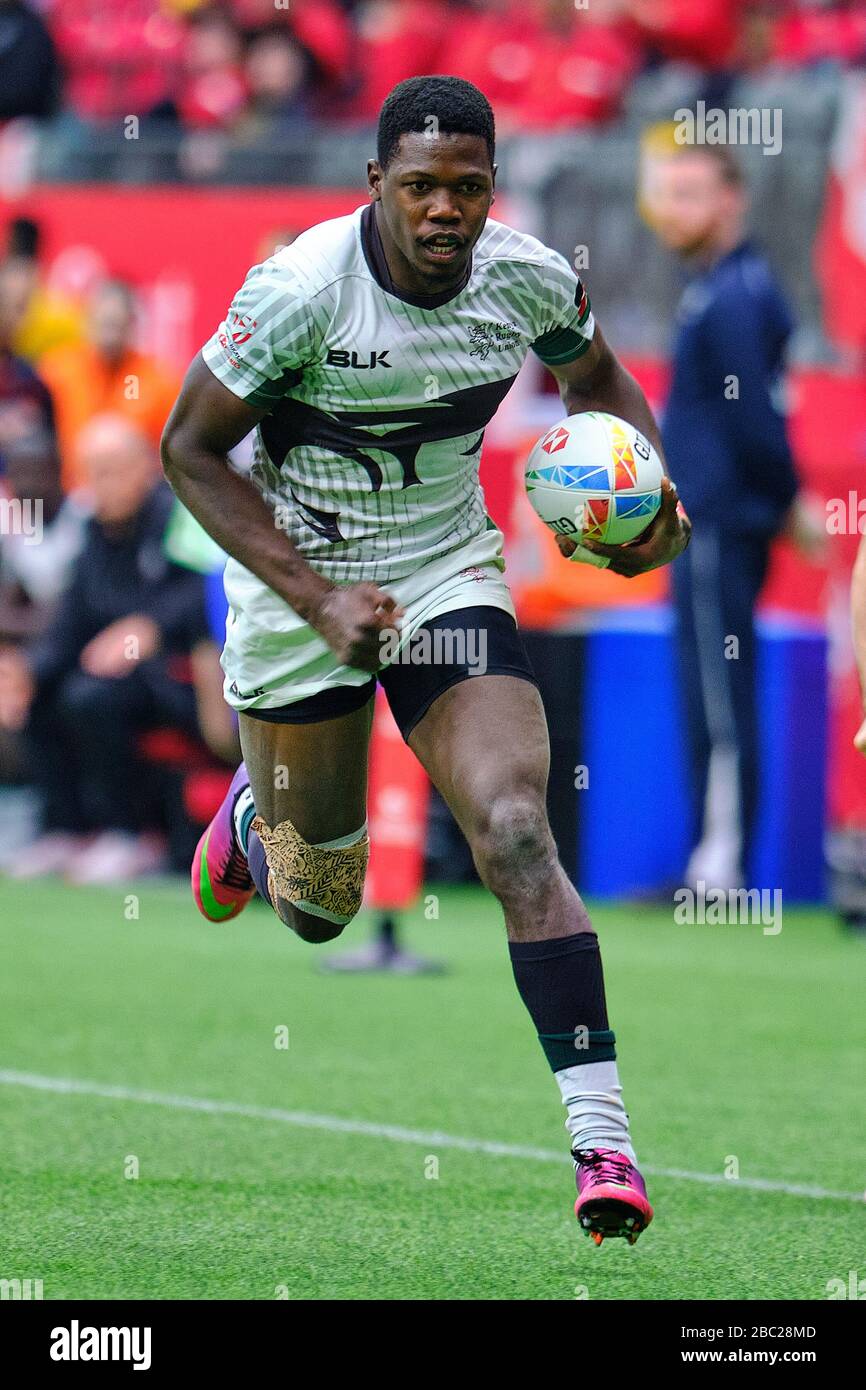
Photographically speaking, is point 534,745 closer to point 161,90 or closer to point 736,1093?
point 736,1093

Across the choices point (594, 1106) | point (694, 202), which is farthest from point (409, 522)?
point (694, 202)

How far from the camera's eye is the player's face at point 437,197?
4.75m

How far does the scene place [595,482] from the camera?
527 centimetres

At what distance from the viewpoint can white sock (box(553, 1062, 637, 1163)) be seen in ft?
14.8

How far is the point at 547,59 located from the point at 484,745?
1168cm

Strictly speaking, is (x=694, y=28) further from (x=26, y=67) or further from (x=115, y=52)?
(x=26, y=67)

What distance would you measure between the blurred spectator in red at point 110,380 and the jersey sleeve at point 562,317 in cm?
834

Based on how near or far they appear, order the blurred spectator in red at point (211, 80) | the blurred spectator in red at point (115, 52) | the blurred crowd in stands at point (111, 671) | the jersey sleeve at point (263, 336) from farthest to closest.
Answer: the blurred spectator in red at point (115, 52), the blurred spectator in red at point (211, 80), the blurred crowd in stands at point (111, 671), the jersey sleeve at point (263, 336)

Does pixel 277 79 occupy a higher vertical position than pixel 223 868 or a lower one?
higher

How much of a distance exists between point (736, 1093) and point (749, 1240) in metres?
1.96

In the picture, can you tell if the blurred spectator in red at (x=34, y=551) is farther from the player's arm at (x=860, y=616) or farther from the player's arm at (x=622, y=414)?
the player's arm at (x=860, y=616)

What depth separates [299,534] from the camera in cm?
534

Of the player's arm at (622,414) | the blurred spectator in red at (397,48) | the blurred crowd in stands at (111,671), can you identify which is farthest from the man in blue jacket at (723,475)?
the blurred spectator in red at (397,48)

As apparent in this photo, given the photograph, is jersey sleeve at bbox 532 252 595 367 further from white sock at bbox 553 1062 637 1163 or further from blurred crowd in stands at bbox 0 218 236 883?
blurred crowd in stands at bbox 0 218 236 883
